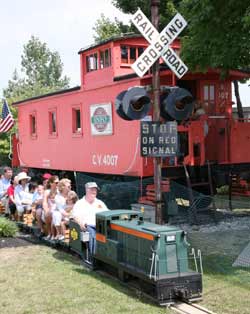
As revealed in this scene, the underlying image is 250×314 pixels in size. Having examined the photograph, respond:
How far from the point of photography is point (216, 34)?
961 centimetres

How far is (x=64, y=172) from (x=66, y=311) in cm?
1158

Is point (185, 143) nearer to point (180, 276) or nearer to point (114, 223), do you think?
point (114, 223)

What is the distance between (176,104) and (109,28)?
1775 cm

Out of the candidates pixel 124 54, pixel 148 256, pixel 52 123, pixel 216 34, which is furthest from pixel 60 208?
pixel 52 123

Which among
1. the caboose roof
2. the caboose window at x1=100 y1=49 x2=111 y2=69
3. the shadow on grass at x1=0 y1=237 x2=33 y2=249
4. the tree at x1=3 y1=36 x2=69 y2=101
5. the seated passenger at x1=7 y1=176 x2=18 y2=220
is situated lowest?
the shadow on grass at x1=0 y1=237 x2=33 y2=249

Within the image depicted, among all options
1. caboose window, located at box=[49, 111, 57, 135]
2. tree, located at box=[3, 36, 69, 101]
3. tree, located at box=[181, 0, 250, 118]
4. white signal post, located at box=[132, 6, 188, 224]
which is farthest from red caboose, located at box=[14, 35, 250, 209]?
tree, located at box=[3, 36, 69, 101]

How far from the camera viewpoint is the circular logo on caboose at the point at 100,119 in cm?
1380

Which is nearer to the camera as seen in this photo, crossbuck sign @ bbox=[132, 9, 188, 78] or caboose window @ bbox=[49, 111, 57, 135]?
crossbuck sign @ bbox=[132, 9, 188, 78]

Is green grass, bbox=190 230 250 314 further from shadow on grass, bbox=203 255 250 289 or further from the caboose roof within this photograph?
the caboose roof

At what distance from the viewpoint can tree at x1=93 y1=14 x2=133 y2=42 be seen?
22.2m

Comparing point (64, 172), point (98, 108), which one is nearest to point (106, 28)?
point (64, 172)

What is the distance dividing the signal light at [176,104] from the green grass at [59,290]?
2313 millimetres

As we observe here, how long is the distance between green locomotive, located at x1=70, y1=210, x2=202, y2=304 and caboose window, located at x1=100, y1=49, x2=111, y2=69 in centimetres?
756

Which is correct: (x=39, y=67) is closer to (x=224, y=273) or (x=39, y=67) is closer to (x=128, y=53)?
(x=128, y=53)
